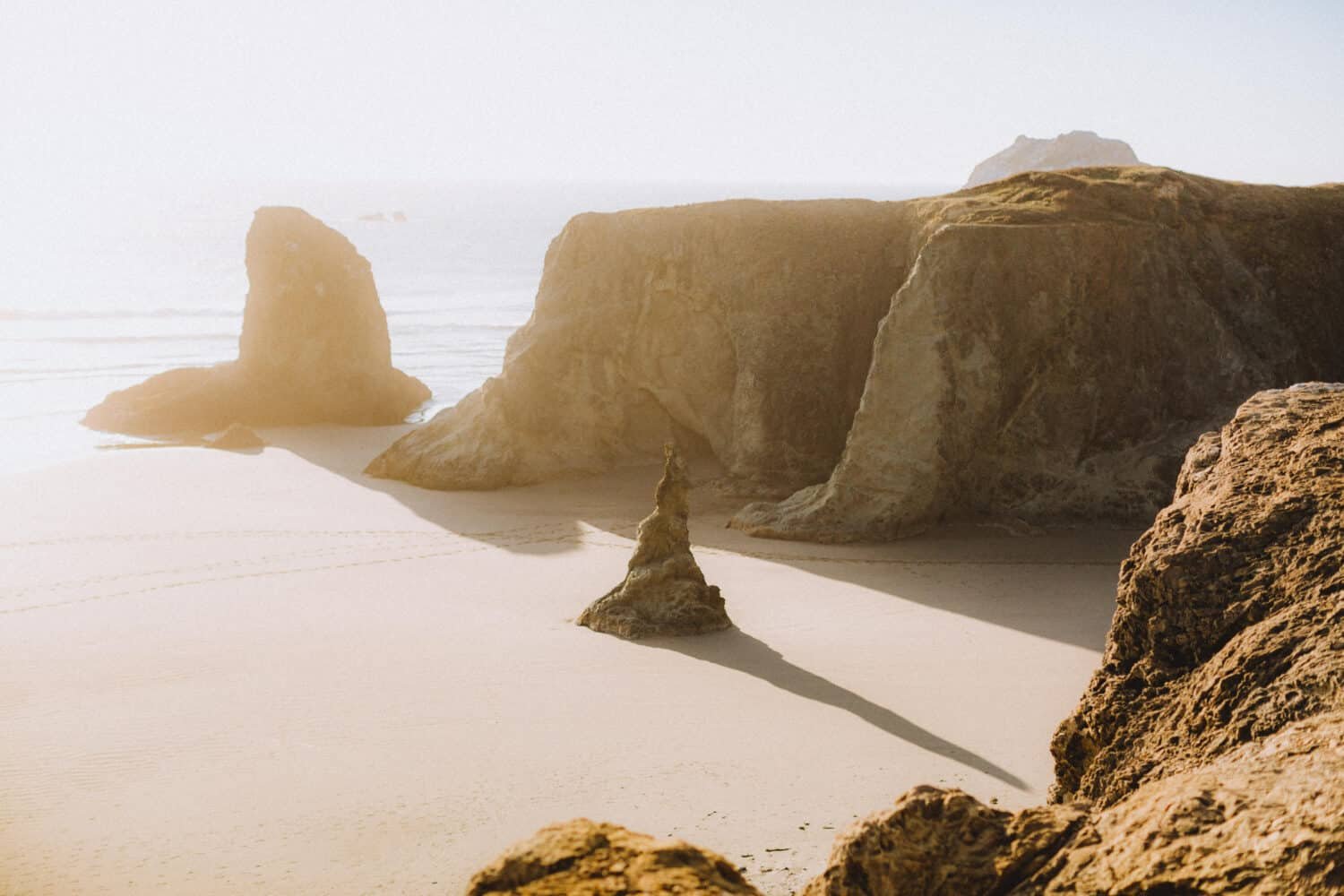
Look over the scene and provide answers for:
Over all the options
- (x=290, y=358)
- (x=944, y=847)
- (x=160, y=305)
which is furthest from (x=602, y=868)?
(x=160, y=305)

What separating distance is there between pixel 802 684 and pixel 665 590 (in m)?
1.88

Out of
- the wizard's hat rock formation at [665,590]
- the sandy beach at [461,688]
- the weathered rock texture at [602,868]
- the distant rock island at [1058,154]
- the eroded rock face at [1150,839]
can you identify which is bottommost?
the sandy beach at [461,688]

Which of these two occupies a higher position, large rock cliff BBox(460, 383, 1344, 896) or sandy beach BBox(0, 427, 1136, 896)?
large rock cliff BBox(460, 383, 1344, 896)

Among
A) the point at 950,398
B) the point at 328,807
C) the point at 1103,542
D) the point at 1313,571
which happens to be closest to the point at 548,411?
the point at 950,398

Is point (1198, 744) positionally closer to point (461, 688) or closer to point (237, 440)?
point (461, 688)

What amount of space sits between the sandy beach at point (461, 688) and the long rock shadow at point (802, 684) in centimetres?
4

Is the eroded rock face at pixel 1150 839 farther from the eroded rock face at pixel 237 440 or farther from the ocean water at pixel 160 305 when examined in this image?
the ocean water at pixel 160 305

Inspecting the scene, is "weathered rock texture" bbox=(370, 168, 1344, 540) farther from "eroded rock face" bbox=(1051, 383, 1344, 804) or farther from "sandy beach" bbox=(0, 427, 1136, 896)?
"eroded rock face" bbox=(1051, 383, 1344, 804)

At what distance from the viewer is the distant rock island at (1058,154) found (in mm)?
94562

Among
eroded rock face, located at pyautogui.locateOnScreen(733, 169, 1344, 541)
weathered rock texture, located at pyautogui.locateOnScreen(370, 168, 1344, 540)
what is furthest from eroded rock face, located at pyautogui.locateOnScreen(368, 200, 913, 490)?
eroded rock face, located at pyautogui.locateOnScreen(733, 169, 1344, 541)

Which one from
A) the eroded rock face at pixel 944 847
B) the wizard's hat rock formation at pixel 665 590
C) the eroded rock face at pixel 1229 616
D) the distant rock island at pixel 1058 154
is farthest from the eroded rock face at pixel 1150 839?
the distant rock island at pixel 1058 154

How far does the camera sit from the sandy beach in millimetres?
6848

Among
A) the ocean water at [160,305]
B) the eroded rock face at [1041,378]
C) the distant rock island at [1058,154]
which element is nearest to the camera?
the eroded rock face at [1041,378]

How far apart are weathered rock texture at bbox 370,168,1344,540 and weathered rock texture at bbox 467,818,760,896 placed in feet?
37.3
